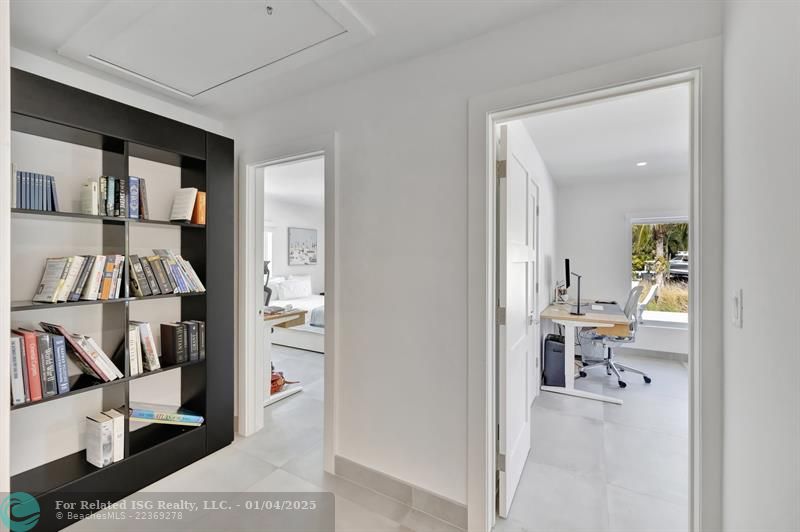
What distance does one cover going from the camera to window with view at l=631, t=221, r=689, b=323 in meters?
4.83

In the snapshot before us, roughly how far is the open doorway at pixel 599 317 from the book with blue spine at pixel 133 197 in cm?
204

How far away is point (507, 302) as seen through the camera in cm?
180

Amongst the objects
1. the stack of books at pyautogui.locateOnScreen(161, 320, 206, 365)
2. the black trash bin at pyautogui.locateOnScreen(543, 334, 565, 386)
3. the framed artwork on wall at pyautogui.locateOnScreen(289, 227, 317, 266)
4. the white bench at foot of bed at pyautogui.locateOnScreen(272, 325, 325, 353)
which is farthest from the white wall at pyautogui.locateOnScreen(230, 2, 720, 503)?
the framed artwork on wall at pyautogui.locateOnScreen(289, 227, 317, 266)

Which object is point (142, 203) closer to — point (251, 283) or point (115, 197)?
point (115, 197)

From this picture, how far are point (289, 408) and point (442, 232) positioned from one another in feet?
7.66

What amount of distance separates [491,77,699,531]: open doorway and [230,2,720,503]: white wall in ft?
0.72

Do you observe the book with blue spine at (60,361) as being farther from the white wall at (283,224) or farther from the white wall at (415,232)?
the white wall at (283,224)

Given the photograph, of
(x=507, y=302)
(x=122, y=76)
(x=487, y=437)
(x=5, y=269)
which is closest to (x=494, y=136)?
(x=507, y=302)

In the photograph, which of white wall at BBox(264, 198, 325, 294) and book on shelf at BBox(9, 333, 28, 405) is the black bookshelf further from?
white wall at BBox(264, 198, 325, 294)

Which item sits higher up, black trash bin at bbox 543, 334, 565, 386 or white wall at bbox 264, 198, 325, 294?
white wall at bbox 264, 198, 325, 294

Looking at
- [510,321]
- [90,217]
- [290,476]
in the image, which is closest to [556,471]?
[510,321]

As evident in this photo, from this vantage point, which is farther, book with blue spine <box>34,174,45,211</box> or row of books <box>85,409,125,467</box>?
row of books <box>85,409,125,467</box>

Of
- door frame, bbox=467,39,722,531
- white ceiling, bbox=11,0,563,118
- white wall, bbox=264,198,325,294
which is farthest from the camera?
white wall, bbox=264,198,325,294

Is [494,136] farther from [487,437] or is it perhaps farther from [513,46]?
[487,437]
